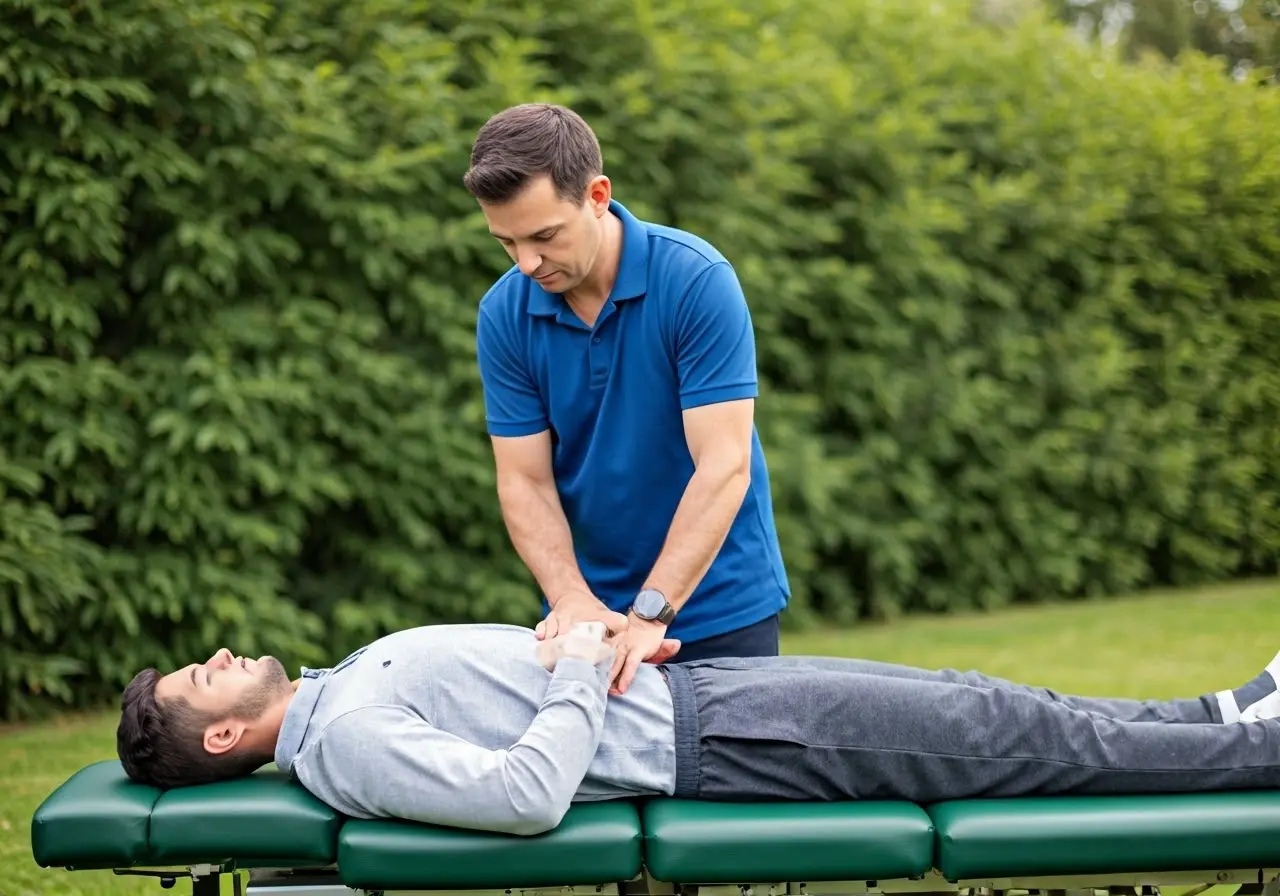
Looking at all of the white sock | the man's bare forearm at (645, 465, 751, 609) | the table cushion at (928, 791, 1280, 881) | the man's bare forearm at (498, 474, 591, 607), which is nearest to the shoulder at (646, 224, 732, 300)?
the man's bare forearm at (645, 465, 751, 609)

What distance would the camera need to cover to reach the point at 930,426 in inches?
277

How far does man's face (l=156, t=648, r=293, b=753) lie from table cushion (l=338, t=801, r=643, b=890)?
323mm

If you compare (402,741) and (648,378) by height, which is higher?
(648,378)

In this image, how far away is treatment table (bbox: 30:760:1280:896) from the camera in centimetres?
236

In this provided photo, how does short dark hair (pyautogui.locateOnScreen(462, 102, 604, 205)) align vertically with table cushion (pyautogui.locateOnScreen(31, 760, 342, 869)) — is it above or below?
above

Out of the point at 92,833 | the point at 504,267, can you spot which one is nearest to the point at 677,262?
the point at 92,833

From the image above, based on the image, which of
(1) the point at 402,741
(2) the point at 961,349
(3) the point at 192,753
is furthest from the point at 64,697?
(2) the point at 961,349

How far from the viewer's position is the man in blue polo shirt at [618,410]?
2.60m

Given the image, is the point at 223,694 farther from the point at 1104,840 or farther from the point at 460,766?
the point at 1104,840

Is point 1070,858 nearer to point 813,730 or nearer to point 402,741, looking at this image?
point 813,730

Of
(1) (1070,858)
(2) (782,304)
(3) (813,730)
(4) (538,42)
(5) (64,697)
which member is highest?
(4) (538,42)

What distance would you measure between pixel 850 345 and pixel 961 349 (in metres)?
0.60

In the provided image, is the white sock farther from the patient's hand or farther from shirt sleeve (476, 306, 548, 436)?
shirt sleeve (476, 306, 548, 436)

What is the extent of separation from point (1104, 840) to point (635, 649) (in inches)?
34.4
